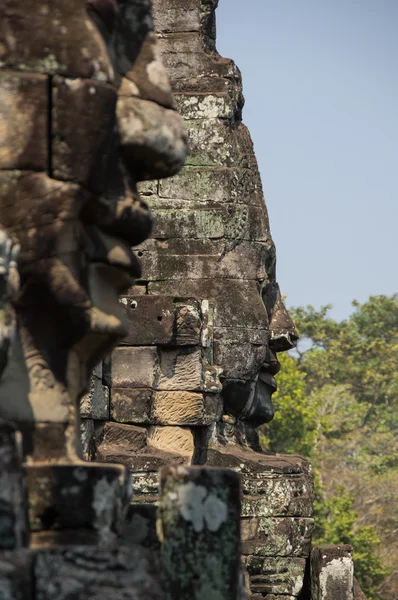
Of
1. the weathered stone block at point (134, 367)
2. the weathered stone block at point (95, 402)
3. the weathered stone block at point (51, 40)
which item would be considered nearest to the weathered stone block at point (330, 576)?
the weathered stone block at point (134, 367)

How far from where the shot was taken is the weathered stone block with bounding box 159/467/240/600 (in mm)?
5293

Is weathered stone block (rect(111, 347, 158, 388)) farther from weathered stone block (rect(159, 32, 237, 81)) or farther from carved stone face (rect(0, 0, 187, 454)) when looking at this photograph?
carved stone face (rect(0, 0, 187, 454))

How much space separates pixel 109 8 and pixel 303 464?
29.5 feet

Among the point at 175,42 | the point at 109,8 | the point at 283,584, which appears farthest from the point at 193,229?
the point at 109,8

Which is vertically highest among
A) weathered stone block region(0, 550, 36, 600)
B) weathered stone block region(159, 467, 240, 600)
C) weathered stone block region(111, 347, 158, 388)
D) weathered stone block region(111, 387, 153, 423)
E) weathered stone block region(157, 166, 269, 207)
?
weathered stone block region(157, 166, 269, 207)

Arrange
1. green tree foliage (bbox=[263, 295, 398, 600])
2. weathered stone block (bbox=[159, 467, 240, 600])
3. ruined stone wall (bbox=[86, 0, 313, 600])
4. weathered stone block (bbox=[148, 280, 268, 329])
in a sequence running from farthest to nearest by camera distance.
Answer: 1. green tree foliage (bbox=[263, 295, 398, 600])
2. weathered stone block (bbox=[148, 280, 268, 329])
3. ruined stone wall (bbox=[86, 0, 313, 600])
4. weathered stone block (bbox=[159, 467, 240, 600])

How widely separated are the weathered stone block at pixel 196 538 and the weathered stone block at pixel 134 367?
6957mm

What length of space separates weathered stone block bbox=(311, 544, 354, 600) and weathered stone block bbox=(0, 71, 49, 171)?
8.88 meters

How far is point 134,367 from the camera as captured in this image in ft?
40.6

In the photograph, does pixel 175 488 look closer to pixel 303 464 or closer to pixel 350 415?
pixel 303 464

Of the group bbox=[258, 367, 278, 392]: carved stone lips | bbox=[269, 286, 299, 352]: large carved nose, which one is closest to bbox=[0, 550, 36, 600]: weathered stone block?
bbox=[269, 286, 299, 352]: large carved nose

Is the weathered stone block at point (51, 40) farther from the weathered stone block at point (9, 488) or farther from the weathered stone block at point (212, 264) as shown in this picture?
the weathered stone block at point (212, 264)

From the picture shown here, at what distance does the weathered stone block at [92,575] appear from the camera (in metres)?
4.57

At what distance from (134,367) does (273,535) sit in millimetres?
2246
